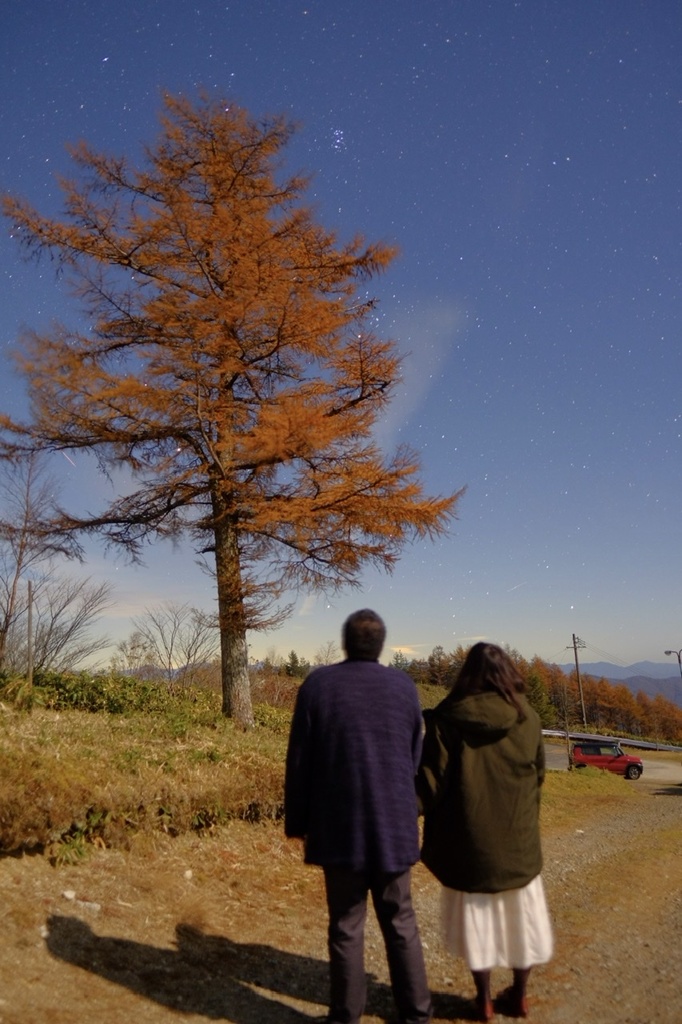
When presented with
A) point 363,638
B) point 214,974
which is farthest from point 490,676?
point 214,974

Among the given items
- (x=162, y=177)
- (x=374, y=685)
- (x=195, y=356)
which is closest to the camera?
(x=374, y=685)

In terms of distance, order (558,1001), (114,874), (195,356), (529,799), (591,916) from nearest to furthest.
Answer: (529,799) → (558,1001) → (114,874) → (591,916) → (195,356)

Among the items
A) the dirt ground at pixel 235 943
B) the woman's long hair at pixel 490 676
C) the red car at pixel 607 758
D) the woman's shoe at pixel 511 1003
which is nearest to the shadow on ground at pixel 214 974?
the dirt ground at pixel 235 943

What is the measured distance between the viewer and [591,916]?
18.7 ft

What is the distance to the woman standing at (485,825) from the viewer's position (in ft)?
11.5

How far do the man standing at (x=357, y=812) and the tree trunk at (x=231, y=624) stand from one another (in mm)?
6766

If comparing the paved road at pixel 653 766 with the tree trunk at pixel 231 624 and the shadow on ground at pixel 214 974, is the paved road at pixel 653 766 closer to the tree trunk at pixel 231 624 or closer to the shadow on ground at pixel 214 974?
the tree trunk at pixel 231 624

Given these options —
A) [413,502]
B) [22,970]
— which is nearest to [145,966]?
[22,970]

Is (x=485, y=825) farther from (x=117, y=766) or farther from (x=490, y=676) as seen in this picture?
(x=117, y=766)

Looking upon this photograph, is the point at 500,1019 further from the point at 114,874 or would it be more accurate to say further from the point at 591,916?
the point at 114,874

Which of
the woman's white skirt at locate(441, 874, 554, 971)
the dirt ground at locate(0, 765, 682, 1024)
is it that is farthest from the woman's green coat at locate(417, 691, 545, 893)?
the dirt ground at locate(0, 765, 682, 1024)

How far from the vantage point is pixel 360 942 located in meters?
3.36

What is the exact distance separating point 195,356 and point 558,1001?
803cm

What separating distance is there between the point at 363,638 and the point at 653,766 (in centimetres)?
4133
